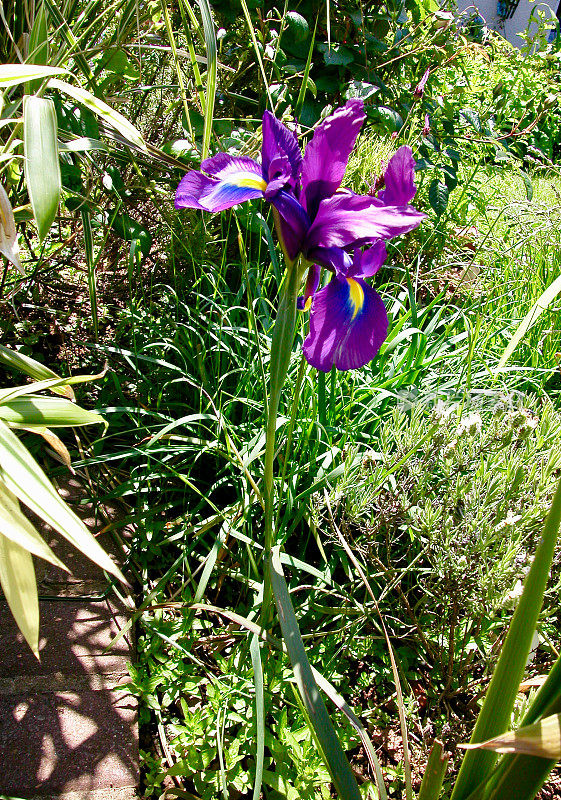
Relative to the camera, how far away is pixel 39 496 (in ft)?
2.46

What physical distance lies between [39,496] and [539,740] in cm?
58

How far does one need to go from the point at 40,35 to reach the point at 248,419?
1.02 m

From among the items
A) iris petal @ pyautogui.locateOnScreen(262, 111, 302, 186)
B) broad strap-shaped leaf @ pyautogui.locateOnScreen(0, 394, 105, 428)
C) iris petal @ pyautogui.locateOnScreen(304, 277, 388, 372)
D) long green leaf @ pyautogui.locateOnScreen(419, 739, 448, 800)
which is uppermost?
iris petal @ pyautogui.locateOnScreen(262, 111, 302, 186)

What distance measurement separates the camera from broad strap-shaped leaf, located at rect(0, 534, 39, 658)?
689mm

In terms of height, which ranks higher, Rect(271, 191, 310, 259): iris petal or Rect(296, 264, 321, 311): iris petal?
Rect(271, 191, 310, 259): iris petal

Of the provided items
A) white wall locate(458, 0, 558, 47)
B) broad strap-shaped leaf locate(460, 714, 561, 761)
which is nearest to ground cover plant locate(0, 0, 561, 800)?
broad strap-shaped leaf locate(460, 714, 561, 761)

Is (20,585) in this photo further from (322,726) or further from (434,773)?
(434,773)

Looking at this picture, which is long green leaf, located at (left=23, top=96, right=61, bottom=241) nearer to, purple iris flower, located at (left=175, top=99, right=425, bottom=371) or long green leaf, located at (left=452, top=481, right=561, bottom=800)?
purple iris flower, located at (left=175, top=99, right=425, bottom=371)

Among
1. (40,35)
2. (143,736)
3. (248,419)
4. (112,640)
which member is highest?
(40,35)

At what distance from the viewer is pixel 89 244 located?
151 centimetres

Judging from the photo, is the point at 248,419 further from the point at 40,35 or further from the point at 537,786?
the point at 537,786

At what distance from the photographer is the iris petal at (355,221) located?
855 mm

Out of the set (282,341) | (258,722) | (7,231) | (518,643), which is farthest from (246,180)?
(258,722)

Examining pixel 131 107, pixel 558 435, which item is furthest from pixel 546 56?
pixel 558 435
